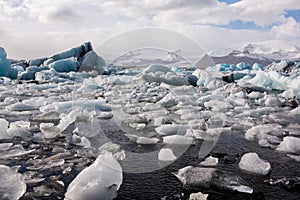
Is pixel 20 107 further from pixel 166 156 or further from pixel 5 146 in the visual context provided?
pixel 166 156

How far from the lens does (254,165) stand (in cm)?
212

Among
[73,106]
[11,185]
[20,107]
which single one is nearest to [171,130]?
[11,185]

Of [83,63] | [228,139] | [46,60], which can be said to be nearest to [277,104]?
[228,139]

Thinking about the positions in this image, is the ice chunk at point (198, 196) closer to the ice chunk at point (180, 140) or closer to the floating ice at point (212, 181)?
the floating ice at point (212, 181)

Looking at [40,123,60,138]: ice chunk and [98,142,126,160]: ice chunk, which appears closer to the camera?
[98,142,126,160]: ice chunk

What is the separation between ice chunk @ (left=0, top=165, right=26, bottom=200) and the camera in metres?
1.61

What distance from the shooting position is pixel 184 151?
2.62 m

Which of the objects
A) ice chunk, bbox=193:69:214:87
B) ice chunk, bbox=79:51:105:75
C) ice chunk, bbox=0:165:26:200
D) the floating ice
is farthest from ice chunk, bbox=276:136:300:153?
ice chunk, bbox=79:51:105:75

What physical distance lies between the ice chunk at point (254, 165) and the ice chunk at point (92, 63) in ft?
56.4

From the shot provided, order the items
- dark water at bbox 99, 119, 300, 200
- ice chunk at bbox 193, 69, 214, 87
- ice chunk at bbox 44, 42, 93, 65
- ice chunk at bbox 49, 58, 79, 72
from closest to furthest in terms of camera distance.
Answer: dark water at bbox 99, 119, 300, 200 < ice chunk at bbox 193, 69, 214, 87 < ice chunk at bbox 49, 58, 79, 72 < ice chunk at bbox 44, 42, 93, 65

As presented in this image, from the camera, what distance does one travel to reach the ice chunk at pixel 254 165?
81.5 inches

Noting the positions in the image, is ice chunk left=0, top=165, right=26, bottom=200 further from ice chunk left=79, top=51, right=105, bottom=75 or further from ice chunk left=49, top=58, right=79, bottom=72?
ice chunk left=79, top=51, right=105, bottom=75

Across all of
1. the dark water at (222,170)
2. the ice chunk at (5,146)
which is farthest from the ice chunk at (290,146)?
the ice chunk at (5,146)

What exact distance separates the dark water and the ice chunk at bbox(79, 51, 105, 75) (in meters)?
16.4
